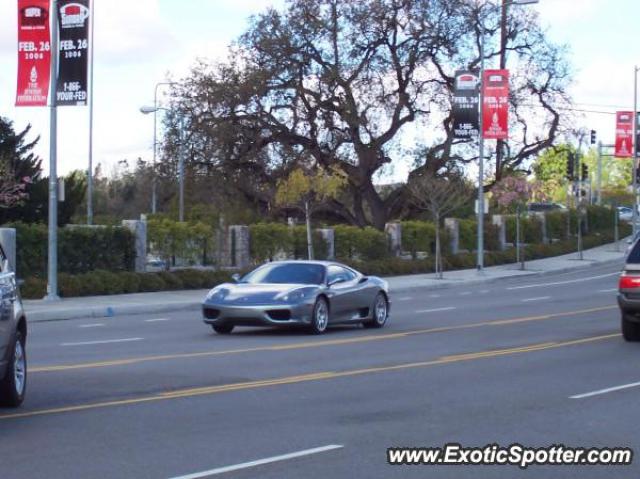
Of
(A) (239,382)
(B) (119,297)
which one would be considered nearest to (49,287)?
(B) (119,297)

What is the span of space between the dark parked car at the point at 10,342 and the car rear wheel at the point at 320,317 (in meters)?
9.20

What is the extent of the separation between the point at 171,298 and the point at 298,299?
1207cm

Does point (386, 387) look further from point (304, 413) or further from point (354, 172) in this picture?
point (354, 172)

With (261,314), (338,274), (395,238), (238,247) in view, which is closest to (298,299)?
(261,314)

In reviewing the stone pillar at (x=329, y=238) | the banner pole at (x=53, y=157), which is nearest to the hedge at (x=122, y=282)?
the banner pole at (x=53, y=157)

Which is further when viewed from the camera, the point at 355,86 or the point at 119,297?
the point at 355,86

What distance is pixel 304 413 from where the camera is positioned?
1156 cm

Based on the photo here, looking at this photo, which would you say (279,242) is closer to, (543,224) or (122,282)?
(122,282)

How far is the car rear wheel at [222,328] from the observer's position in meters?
20.8

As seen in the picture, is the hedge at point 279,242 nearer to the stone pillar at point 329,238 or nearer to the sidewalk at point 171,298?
the stone pillar at point 329,238

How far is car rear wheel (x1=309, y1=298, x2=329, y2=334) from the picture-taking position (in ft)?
68.2

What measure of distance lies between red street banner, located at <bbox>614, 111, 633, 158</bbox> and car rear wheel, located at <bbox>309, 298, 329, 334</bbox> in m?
38.1

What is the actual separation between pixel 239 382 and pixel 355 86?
1544 inches

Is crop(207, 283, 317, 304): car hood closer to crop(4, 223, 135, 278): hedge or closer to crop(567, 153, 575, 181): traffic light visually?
crop(4, 223, 135, 278): hedge
